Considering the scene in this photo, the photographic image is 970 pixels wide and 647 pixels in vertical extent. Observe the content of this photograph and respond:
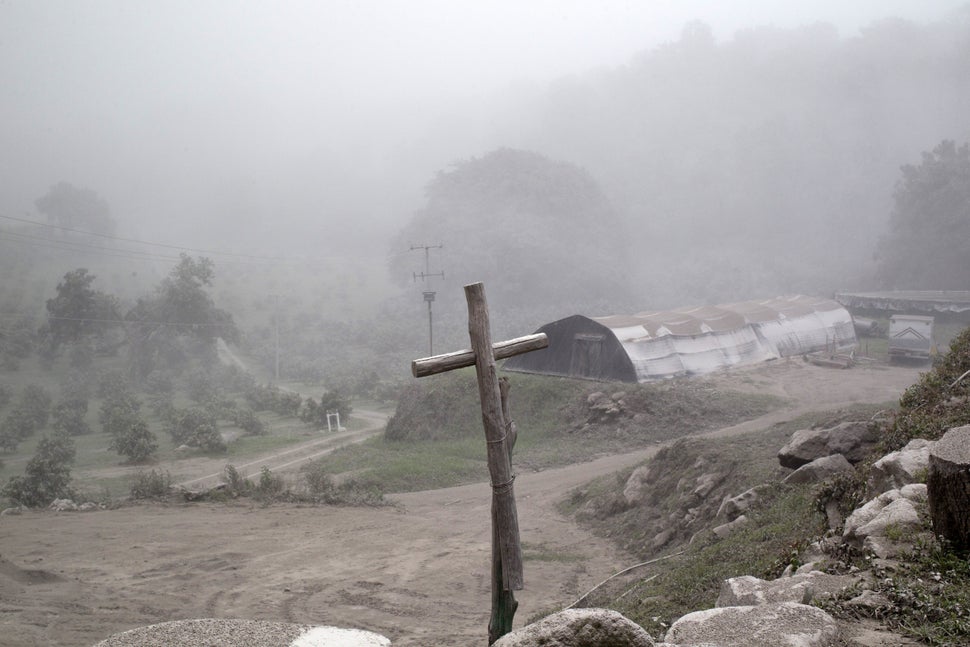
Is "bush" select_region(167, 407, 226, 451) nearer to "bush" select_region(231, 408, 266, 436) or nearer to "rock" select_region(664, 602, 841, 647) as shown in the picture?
"bush" select_region(231, 408, 266, 436)

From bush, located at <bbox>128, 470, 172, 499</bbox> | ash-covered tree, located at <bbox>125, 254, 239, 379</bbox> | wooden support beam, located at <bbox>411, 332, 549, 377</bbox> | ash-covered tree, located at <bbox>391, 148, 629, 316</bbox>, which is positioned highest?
ash-covered tree, located at <bbox>391, 148, 629, 316</bbox>

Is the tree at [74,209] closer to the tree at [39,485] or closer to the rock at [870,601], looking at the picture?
the tree at [39,485]

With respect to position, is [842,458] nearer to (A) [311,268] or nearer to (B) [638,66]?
(A) [311,268]

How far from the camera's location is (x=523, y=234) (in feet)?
182

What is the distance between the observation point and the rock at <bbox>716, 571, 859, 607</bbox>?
4.67 meters

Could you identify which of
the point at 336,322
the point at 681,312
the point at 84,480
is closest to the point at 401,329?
the point at 336,322

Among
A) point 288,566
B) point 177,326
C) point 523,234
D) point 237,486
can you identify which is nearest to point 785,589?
point 288,566

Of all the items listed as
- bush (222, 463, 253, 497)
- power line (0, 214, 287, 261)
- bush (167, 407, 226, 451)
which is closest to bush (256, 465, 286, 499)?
bush (222, 463, 253, 497)

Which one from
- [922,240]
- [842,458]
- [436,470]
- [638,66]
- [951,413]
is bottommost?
[436,470]

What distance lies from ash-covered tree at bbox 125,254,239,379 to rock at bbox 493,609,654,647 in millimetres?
40527

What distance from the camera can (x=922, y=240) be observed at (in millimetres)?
44062

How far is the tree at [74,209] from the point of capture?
5453cm

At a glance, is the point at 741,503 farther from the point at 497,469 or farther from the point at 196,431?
the point at 196,431

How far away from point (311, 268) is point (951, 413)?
63.0 metres
